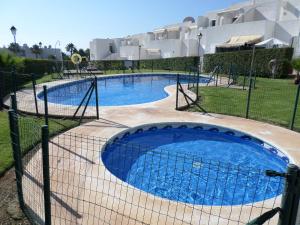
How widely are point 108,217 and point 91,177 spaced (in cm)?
139

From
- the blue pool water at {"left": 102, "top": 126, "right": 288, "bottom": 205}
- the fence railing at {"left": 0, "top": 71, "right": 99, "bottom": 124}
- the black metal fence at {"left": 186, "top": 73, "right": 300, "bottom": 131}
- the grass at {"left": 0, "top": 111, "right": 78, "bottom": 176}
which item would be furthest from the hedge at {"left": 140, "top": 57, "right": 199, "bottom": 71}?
the grass at {"left": 0, "top": 111, "right": 78, "bottom": 176}

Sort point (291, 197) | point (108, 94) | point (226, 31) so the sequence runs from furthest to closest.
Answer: point (226, 31) → point (108, 94) → point (291, 197)

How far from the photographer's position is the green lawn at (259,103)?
1080 centimetres

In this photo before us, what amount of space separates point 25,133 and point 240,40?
30.3 meters

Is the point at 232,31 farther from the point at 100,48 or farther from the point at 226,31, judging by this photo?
the point at 100,48

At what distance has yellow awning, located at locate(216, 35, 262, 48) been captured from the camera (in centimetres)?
3095

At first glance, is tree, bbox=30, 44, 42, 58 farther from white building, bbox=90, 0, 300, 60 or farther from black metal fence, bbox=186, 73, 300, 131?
black metal fence, bbox=186, 73, 300, 131

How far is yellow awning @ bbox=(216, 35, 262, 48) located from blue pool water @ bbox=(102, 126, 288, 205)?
82.3 ft

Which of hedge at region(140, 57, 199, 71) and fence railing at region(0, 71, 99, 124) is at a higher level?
hedge at region(140, 57, 199, 71)

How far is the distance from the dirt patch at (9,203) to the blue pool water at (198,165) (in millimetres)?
2339

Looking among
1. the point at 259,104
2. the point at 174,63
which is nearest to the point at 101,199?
the point at 259,104

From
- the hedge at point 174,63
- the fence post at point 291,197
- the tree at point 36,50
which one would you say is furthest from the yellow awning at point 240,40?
the tree at point 36,50

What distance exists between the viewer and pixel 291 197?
6.49 feet

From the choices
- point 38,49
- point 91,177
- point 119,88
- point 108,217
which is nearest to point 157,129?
point 91,177
